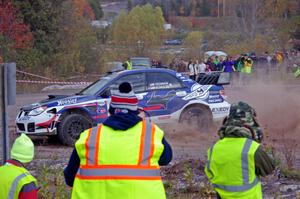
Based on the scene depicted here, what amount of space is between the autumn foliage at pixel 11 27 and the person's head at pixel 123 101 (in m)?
35.1

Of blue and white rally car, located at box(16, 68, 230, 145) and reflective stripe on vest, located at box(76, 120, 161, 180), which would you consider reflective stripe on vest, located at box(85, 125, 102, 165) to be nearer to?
reflective stripe on vest, located at box(76, 120, 161, 180)

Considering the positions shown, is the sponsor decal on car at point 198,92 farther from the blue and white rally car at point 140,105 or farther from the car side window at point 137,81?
the car side window at point 137,81

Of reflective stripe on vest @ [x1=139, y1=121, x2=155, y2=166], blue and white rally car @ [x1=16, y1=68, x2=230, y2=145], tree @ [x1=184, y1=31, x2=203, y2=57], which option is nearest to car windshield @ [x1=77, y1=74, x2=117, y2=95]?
blue and white rally car @ [x1=16, y1=68, x2=230, y2=145]

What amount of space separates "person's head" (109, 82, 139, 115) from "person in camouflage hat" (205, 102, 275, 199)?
1505mm

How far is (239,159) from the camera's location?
19.3 ft

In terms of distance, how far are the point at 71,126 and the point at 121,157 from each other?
35.2 feet

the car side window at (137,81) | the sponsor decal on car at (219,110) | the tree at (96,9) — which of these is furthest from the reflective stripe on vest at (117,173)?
the tree at (96,9)

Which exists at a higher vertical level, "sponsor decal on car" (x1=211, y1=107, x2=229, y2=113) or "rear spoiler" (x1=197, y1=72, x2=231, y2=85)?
"rear spoiler" (x1=197, y1=72, x2=231, y2=85)

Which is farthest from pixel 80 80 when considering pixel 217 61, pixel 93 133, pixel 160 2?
pixel 160 2

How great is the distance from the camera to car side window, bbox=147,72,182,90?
15.9 metres

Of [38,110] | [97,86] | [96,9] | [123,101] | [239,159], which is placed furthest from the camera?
[96,9]

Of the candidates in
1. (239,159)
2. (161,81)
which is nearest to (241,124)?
(239,159)

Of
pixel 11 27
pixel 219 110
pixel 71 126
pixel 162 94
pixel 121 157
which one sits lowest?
pixel 71 126

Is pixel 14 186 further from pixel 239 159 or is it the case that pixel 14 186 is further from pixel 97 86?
pixel 97 86
